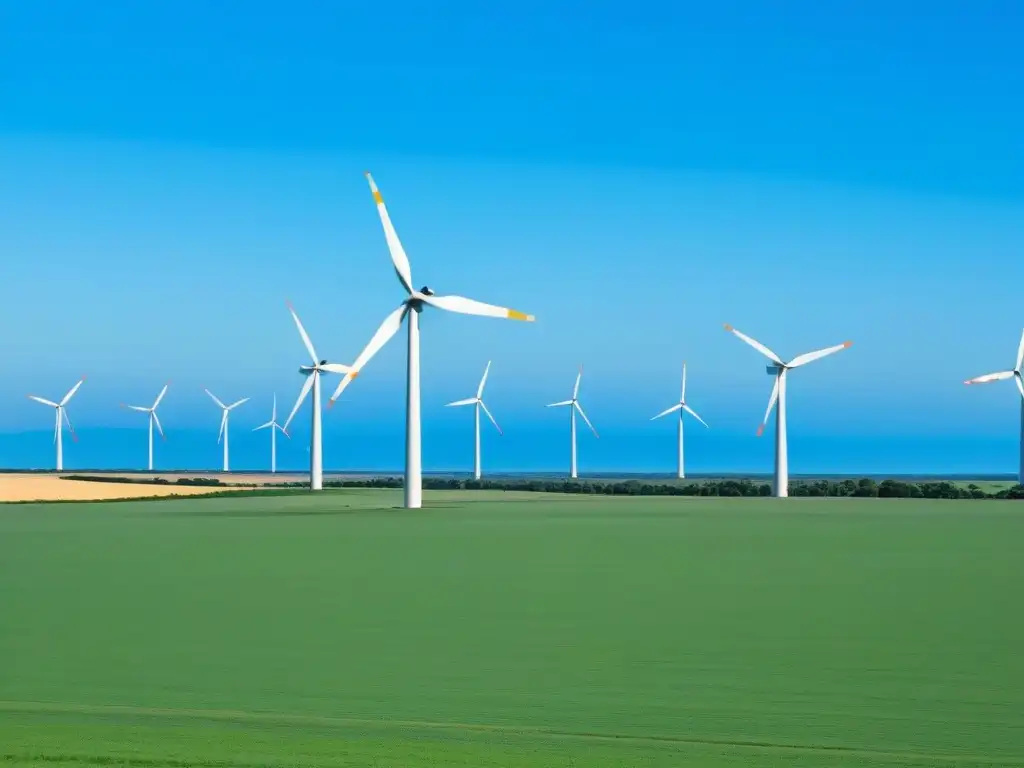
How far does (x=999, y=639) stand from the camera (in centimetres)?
2516

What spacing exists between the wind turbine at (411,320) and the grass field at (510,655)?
106 feet

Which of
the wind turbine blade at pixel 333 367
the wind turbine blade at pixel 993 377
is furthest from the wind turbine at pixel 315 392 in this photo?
the wind turbine blade at pixel 993 377

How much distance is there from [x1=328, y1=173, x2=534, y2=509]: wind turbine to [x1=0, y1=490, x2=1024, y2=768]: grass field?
32.5 m

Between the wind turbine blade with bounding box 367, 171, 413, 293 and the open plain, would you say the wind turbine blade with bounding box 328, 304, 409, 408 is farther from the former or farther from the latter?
the open plain

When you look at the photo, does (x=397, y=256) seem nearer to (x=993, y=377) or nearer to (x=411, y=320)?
(x=411, y=320)

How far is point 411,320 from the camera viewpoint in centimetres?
8475

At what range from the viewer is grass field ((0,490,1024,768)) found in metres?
15.8

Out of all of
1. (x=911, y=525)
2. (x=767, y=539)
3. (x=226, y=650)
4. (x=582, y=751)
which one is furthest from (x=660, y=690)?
(x=911, y=525)

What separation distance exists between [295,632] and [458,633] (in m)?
3.02

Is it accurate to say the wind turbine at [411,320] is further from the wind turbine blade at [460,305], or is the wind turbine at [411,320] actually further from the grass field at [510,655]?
the grass field at [510,655]

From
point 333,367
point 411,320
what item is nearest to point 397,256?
point 411,320

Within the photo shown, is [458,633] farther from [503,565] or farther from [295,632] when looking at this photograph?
[503,565]

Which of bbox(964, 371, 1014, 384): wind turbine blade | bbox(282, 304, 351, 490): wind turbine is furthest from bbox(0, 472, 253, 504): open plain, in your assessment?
bbox(964, 371, 1014, 384): wind turbine blade

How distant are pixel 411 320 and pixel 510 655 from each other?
62459 millimetres
